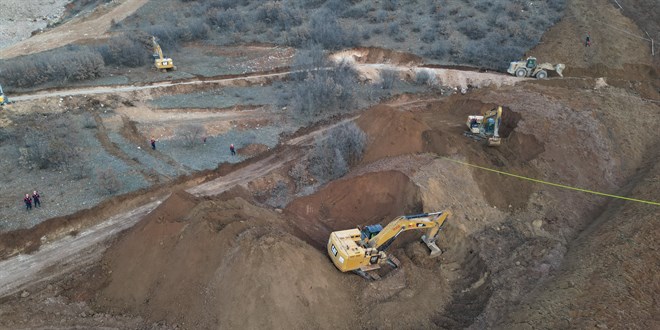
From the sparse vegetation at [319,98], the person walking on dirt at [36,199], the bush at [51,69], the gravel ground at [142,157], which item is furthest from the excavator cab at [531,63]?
the person walking on dirt at [36,199]

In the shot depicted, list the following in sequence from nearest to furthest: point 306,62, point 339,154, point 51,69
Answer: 1. point 339,154
2. point 51,69
3. point 306,62

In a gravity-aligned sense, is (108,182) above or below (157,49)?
below

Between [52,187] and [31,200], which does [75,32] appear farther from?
[31,200]

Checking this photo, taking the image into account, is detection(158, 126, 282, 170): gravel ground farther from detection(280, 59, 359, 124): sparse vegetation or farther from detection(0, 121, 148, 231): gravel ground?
detection(0, 121, 148, 231): gravel ground

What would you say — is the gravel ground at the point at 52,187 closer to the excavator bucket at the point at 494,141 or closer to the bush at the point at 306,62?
the bush at the point at 306,62

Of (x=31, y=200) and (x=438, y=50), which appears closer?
(x=31, y=200)

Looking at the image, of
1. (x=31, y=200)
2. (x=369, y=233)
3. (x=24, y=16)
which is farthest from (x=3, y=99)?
(x=24, y=16)

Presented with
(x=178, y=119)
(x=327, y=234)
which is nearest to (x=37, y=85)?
(x=178, y=119)

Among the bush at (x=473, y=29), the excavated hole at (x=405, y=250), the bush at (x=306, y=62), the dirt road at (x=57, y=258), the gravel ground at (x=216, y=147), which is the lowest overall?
the excavated hole at (x=405, y=250)
